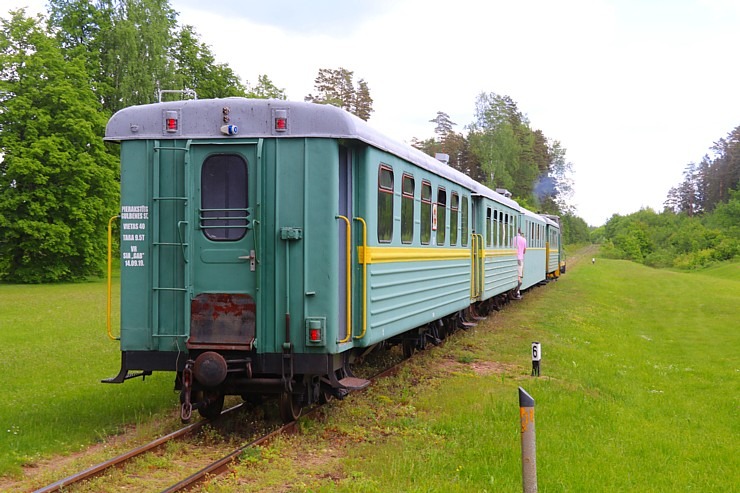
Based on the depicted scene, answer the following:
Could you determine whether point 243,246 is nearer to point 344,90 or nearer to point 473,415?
point 473,415

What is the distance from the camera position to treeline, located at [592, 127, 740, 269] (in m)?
69.4

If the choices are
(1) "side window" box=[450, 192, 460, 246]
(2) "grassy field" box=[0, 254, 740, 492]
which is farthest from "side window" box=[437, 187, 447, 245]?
(2) "grassy field" box=[0, 254, 740, 492]

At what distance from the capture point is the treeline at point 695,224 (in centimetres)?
6944

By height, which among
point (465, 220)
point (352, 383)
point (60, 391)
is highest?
point (465, 220)

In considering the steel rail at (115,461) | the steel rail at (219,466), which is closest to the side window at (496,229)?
the steel rail at (219,466)

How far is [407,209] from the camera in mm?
9477

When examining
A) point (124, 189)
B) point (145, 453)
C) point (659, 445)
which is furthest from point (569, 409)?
point (124, 189)

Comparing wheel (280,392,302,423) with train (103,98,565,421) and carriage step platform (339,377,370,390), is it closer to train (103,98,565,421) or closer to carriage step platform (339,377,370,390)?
train (103,98,565,421)

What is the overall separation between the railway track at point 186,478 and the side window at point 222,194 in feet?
6.37

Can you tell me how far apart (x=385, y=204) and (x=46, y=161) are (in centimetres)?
3038


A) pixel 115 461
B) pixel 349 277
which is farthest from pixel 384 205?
pixel 115 461

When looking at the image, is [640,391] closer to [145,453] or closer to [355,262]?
[355,262]

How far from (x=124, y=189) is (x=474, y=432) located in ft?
14.0

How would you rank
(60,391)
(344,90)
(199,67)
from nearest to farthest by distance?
1. (60,391)
2. (199,67)
3. (344,90)
